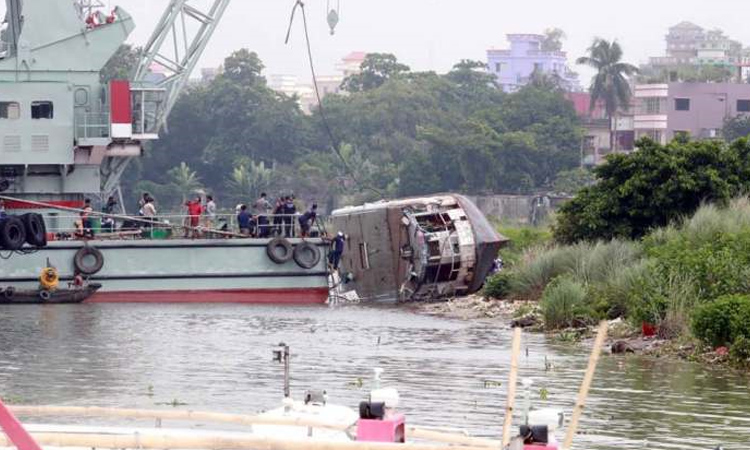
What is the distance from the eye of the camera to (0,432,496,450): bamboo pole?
326 inches

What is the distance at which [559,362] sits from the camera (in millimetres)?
20672

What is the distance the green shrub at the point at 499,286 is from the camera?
31.4 meters

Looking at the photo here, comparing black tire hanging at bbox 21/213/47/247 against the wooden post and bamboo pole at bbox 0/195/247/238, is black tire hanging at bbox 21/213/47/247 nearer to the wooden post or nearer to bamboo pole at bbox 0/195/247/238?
bamboo pole at bbox 0/195/247/238

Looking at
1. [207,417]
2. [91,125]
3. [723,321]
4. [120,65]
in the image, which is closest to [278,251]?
[91,125]

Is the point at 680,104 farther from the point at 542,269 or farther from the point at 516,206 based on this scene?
the point at 542,269

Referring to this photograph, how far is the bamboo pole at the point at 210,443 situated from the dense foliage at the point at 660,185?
21.7 metres

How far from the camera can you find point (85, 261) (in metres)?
32.5

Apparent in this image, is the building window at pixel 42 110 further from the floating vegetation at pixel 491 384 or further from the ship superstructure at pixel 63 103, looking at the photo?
the floating vegetation at pixel 491 384

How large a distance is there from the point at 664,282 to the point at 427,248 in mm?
10227

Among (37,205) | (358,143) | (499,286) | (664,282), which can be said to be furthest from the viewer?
(358,143)

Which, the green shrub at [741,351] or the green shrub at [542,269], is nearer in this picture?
the green shrub at [741,351]

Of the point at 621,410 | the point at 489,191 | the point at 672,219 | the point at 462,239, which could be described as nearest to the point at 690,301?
the point at 621,410

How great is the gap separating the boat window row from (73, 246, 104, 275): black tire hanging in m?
3.14

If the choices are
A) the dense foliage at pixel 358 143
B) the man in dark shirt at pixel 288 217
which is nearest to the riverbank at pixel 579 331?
the man in dark shirt at pixel 288 217
